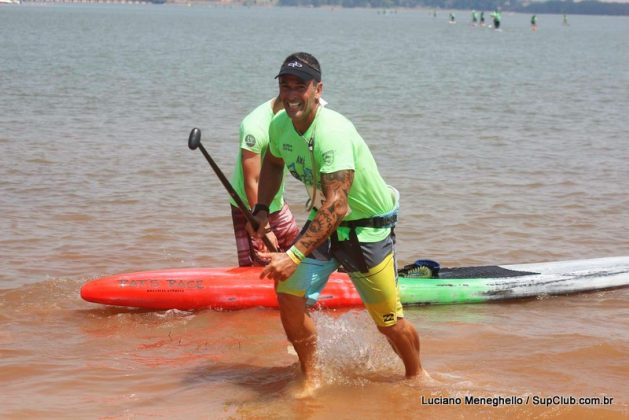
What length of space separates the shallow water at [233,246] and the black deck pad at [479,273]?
328mm

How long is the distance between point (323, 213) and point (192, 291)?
2818 mm

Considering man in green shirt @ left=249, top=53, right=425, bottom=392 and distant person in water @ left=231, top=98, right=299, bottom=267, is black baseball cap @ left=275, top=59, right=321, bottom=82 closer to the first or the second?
man in green shirt @ left=249, top=53, right=425, bottom=392

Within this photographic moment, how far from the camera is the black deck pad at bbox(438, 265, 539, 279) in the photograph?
8089 millimetres

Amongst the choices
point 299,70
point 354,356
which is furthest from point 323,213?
point 354,356

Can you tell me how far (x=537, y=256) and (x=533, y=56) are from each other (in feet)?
131

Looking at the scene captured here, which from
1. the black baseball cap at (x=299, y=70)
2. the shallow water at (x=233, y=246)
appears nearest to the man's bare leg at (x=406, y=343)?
the shallow water at (x=233, y=246)

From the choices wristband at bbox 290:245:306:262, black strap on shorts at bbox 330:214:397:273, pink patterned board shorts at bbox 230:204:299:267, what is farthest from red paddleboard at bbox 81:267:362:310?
wristband at bbox 290:245:306:262

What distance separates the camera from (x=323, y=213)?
4.88 m

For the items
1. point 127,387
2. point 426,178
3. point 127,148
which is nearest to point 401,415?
point 127,387

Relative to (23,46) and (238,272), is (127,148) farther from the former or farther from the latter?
(23,46)

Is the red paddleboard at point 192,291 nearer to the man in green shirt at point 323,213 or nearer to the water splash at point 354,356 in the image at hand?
the water splash at point 354,356

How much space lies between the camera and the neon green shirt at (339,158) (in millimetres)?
4840

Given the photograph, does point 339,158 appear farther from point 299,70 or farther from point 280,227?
point 280,227

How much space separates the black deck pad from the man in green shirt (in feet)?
8.47
